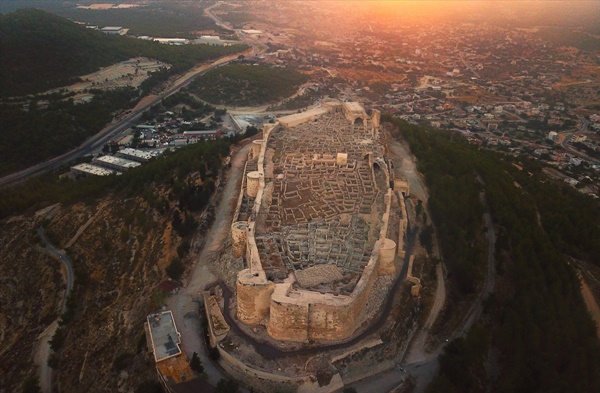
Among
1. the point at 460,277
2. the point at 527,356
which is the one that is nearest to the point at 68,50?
the point at 460,277

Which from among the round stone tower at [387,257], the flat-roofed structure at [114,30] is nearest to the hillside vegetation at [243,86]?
the flat-roofed structure at [114,30]

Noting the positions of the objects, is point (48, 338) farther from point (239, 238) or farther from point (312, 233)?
point (312, 233)

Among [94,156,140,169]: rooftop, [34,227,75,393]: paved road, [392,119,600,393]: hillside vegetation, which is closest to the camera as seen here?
[392,119,600,393]: hillside vegetation

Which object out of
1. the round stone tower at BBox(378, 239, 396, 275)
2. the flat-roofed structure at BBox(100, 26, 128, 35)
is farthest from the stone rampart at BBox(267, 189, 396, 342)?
the flat-roofed structure at BBox(100, 26, 128, 35)

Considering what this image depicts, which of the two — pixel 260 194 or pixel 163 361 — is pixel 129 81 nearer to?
pixel 260 194

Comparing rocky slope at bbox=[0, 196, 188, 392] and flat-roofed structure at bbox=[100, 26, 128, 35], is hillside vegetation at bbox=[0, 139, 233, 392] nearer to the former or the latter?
rocky slope at bbox=[0, 196, 188, 392]

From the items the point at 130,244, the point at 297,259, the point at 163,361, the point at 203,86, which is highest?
the point at 297,259

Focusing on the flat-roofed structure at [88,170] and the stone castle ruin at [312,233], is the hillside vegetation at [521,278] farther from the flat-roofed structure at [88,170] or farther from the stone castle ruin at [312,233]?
the flat-roofed structure at [88,170]
